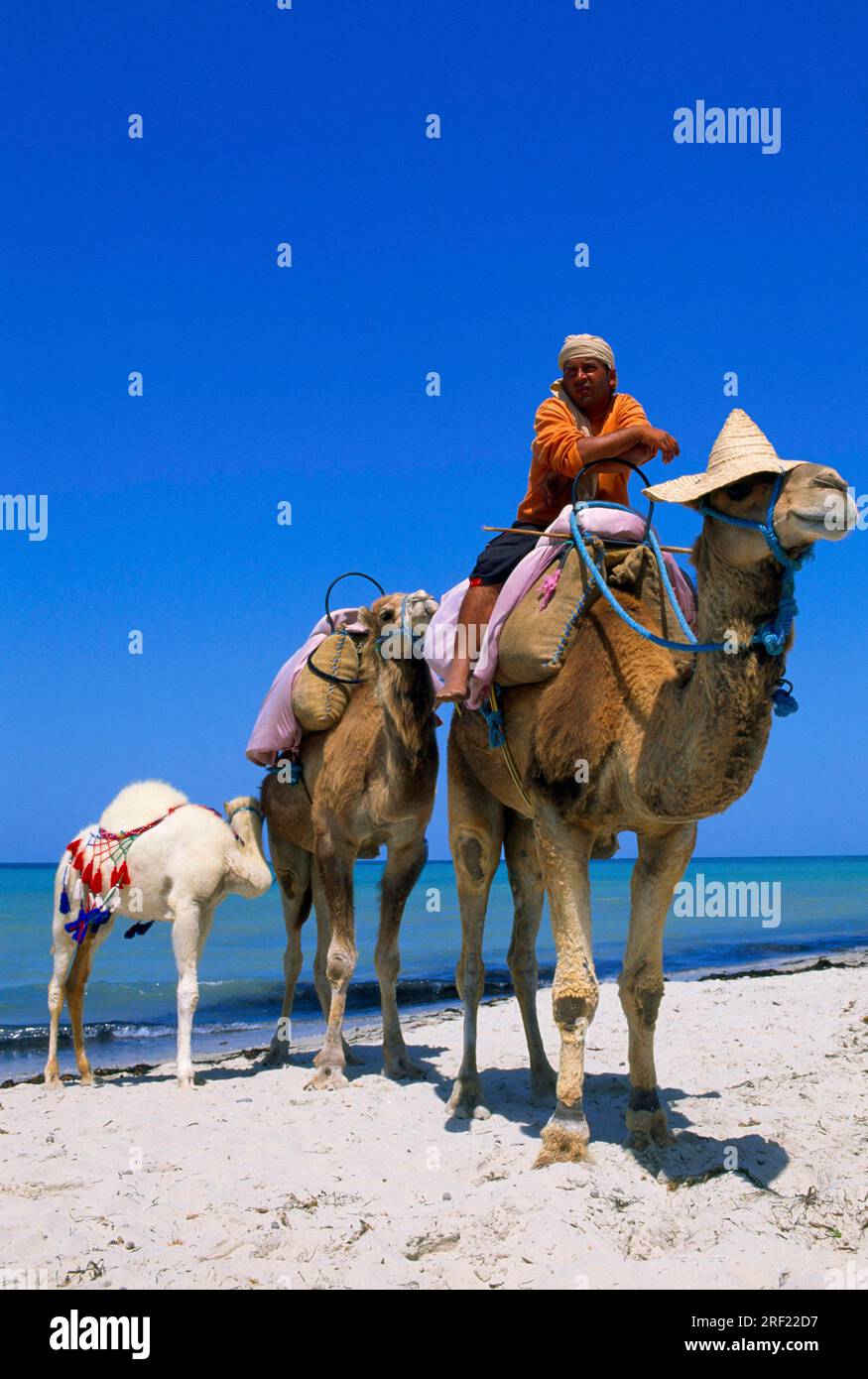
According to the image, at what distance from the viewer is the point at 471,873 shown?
23.4ft

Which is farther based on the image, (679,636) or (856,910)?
(856,910)

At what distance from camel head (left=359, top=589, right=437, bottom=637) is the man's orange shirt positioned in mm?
1265

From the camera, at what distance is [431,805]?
8352 mm

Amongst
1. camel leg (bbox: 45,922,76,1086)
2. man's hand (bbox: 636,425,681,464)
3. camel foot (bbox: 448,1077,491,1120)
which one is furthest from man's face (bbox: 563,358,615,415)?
camel leg (bbox: 45,922,76,1086)

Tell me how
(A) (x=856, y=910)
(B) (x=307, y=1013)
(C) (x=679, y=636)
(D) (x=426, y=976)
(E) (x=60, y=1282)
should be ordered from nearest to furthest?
(E) (x=60, y=1282), (C) (x=679, y=636), (B) (x=307, y=1013), (D) (x=426, y=976), (A) (x=856, y=910)

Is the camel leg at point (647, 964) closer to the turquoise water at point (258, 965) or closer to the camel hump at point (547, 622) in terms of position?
the camel hump at point (547, 622)

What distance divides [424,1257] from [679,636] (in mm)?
2918

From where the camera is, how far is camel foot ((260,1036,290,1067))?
962cm

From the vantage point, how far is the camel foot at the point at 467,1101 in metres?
6.99

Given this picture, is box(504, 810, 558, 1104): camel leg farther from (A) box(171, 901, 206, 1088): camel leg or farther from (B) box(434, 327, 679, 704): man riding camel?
(A) box(171, 901, 206, 1088): camel leg

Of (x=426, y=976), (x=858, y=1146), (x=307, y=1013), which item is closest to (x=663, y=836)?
(x=858, y=1146)

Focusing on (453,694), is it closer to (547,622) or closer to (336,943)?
(547,622)

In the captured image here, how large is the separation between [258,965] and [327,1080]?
45.7ft
